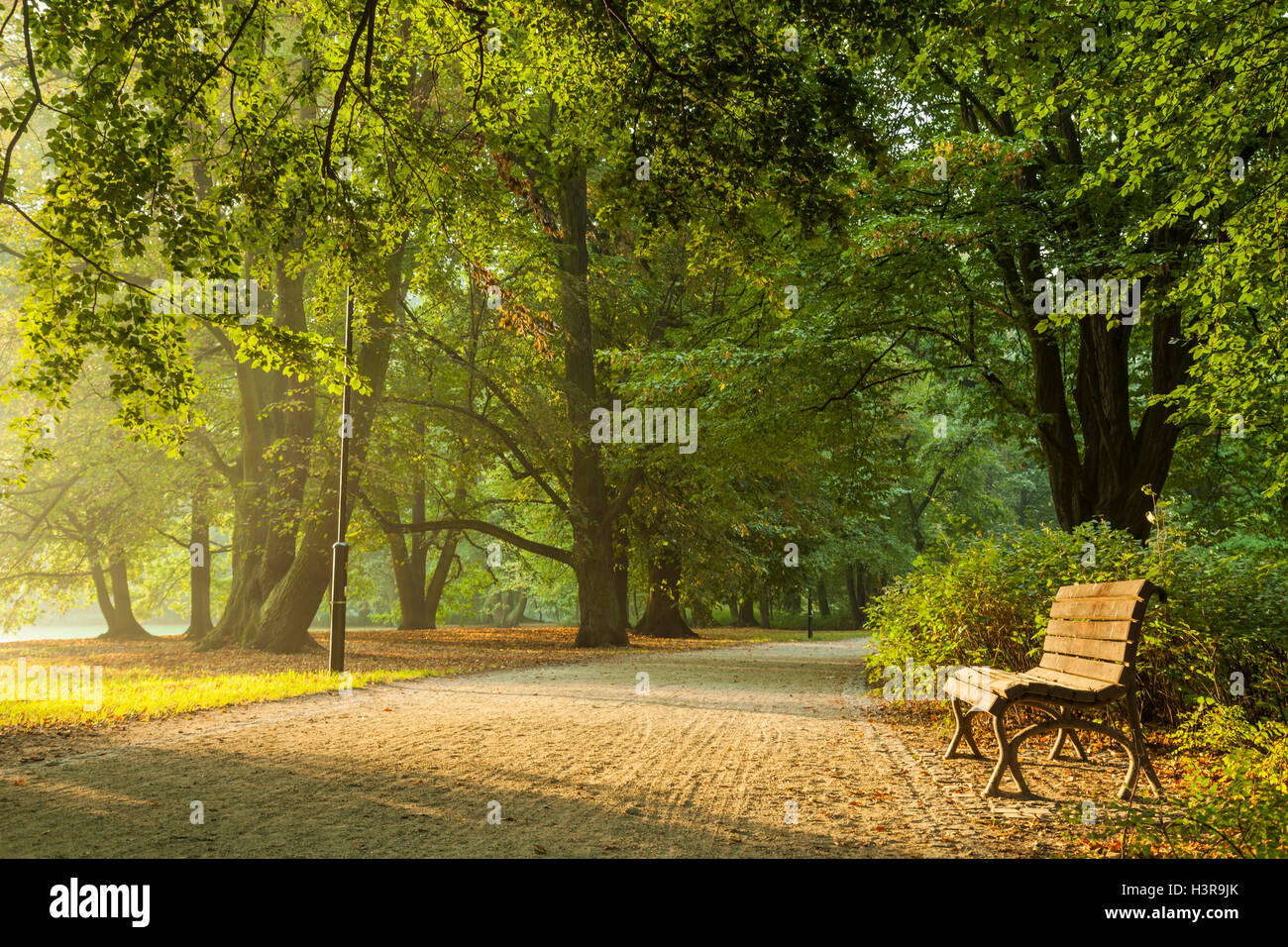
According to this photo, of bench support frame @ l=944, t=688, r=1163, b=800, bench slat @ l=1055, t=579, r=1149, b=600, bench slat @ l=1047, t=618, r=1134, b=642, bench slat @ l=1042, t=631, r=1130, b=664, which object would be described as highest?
bench slat @ l=1055, t=579, r=1149, b=600

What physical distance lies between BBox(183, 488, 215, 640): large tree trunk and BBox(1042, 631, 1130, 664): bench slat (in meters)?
21.0

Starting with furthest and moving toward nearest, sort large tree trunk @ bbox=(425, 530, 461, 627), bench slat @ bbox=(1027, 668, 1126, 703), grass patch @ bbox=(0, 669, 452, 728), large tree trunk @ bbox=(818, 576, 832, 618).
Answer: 1. large tree trunk @ bbox=(818, 576, 832, 618)
2. large tree trunk @ bbox=(425, 530, 461, 627)
3. grass patch @ bbox=(0, 669, 452, 728)
4. bench slat @ bbox=(1027, 668, 1126, 703)

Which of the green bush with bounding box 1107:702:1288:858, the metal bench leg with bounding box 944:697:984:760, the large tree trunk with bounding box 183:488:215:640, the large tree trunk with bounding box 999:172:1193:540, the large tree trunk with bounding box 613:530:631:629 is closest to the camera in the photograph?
the green bush with bounding box 1107:702:1288:858

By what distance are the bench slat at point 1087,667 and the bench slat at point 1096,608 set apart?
11.5 inches

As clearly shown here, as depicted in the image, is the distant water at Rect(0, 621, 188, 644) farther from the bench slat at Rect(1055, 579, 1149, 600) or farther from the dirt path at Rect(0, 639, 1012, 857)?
the bench slat at Rect(1055, 579, 1149, 600)

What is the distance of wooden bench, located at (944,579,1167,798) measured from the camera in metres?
5.05

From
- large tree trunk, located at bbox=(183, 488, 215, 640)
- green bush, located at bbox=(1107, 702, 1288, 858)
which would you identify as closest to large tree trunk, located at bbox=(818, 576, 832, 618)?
large tree trunk, located at bbox=(183, 488, 215, 640)

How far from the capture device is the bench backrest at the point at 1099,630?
5.05 meters

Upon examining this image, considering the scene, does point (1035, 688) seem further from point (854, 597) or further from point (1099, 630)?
point (854, 597)

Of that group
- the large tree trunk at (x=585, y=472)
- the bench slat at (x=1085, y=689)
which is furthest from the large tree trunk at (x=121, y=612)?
the bench slat at (x=1085, y=689)
